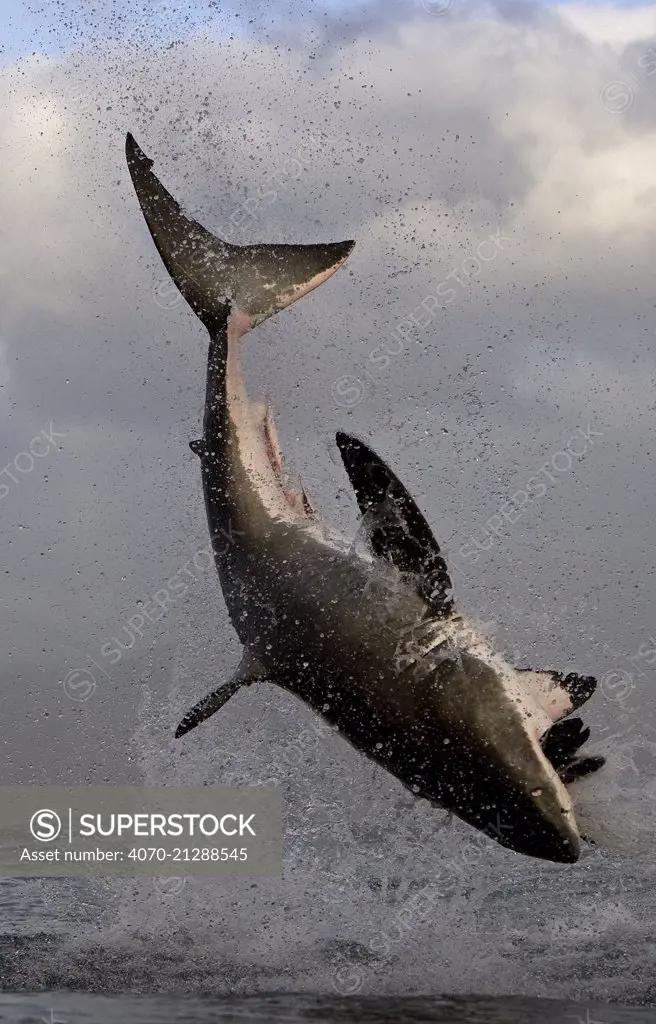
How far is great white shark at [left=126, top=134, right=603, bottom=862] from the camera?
963cm

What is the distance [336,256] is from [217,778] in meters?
7.17

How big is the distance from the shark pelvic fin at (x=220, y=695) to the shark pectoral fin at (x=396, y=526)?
5.26 ft

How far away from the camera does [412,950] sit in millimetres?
12336

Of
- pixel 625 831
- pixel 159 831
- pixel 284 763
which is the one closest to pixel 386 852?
pixel 284 763

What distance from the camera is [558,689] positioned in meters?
10.0

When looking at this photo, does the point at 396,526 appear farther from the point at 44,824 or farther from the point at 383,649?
the point at 44,824

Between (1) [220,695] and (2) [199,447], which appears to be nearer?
(1) [220,695]

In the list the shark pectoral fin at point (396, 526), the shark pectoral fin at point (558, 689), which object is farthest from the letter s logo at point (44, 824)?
the shark pectoral fin at point (558, 689)

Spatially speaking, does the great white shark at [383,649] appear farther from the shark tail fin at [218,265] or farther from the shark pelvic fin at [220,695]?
the shark tail fin at [218,265]

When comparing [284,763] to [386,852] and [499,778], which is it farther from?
[499,778]

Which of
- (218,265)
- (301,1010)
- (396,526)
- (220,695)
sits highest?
(218,265)

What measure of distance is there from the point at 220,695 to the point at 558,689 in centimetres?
299

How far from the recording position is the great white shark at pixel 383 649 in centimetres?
963

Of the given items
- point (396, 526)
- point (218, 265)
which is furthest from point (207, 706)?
point (218, 265)
